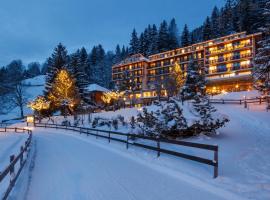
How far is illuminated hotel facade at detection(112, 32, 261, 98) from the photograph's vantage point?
203 feet

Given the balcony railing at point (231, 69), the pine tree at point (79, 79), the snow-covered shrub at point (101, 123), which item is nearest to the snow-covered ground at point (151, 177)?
the snow-covered shrub at point (101, 123)

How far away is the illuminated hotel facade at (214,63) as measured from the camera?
2435 inches

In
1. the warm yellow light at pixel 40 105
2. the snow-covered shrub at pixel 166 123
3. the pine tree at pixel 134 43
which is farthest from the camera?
the pine tree at pixel 134 43

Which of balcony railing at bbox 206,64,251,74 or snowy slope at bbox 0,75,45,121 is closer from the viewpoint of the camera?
balcony railing at bbox 206,64,251,74

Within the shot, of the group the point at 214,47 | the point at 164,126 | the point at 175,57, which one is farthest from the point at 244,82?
the point at 164,126

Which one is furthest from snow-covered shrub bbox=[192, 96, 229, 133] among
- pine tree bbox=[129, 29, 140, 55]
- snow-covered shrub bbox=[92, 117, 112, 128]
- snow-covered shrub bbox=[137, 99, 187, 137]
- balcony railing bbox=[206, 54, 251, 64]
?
A: pine tree bbox=[129, 29, 140, 55]

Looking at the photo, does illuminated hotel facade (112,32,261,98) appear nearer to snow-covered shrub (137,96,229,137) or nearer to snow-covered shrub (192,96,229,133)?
snow-covered shrub (192,96,229,133)

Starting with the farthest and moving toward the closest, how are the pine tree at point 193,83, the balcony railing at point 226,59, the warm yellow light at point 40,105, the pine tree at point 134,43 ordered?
the pine tree at point 134,43 → the balcony railing at point 226,59 → the warm yellow light at point 40,105 → the pine tree at point 193,83

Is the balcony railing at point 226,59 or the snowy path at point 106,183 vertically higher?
the balcony railing at point 226,59

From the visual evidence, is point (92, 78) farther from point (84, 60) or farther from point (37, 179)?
point (37, 179)

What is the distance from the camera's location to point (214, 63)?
73188mm

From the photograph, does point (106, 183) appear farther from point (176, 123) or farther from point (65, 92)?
point (65, 92)

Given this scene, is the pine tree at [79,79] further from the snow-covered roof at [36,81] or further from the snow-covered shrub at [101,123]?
the snow-covered roof at [36,81]

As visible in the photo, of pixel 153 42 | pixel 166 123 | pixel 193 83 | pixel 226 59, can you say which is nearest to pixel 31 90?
pixel 153 42
